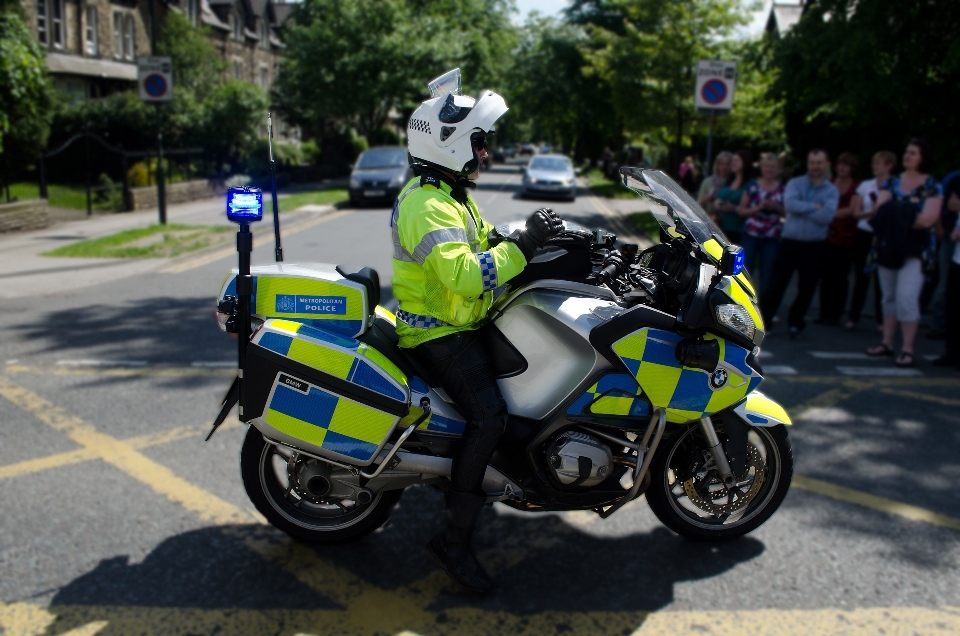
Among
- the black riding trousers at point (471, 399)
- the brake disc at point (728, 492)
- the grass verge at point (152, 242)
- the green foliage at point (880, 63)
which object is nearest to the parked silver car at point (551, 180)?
the grass verge at point (152, 242)

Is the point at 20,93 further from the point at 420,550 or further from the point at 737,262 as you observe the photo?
the point at 737,262

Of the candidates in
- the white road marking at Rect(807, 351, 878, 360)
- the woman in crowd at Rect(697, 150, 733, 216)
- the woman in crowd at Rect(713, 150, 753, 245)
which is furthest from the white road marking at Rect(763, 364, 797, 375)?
the woman in crowd at Rect(697, 150, 733, 216)

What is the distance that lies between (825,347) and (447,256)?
5.75 m

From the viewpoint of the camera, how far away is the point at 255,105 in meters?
26.1

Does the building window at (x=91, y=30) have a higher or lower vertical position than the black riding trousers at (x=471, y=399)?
higher

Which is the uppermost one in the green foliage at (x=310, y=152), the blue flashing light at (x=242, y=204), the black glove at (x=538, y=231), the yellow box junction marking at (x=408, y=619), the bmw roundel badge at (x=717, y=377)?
the green foliage at (x=310, y=152)

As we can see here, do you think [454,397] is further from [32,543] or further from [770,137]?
[770,137]

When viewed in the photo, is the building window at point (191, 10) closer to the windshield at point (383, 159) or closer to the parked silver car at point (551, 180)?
the windshield at point (383, 159)

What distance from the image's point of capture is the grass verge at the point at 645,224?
16.3 metres

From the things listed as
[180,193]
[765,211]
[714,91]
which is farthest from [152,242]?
[765,211]

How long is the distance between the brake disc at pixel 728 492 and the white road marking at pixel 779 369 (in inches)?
128

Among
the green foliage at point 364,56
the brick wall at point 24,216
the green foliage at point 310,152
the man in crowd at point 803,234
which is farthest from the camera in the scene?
the green foliage at point 310,152

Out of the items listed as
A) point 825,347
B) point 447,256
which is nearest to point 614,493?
point 447,256

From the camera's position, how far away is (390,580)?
3514 mm
